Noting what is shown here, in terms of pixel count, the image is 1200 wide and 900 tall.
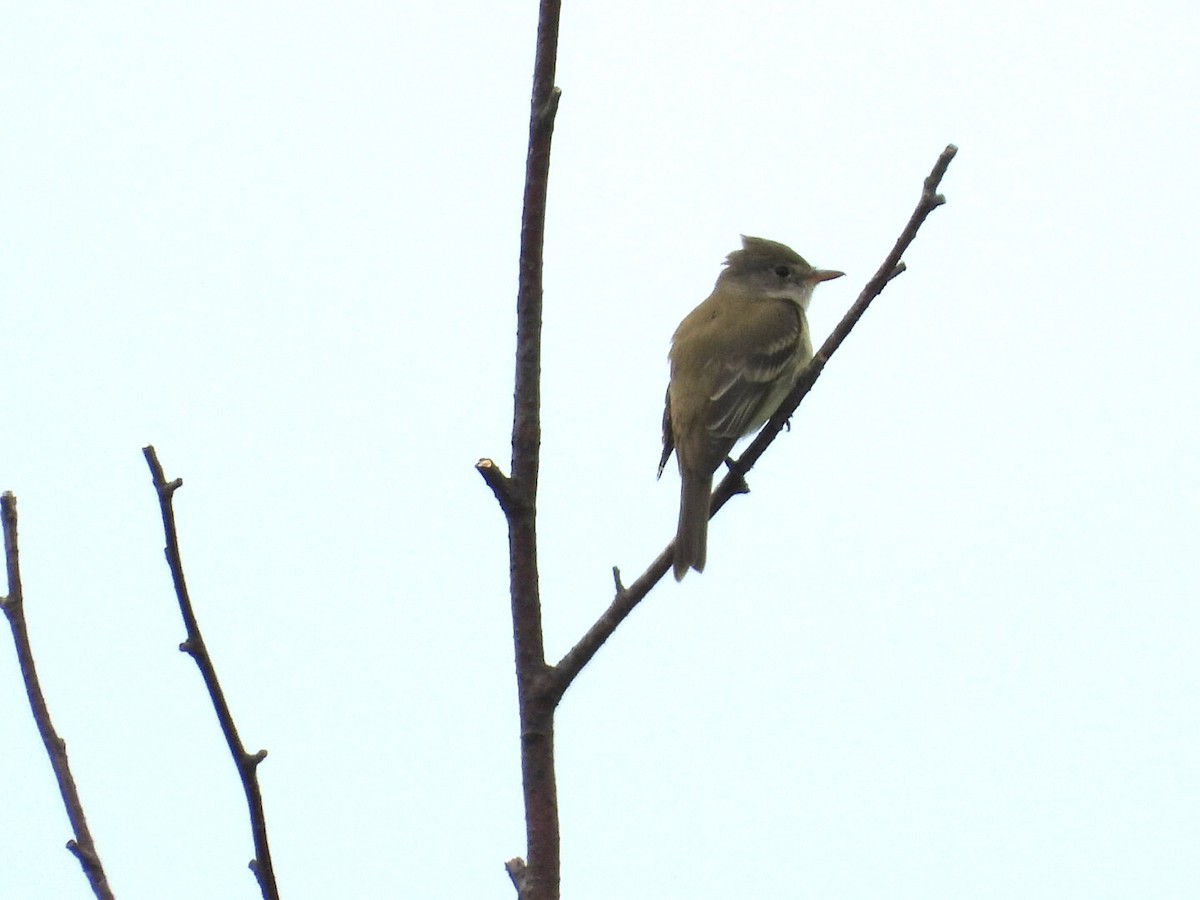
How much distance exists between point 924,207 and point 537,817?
1733 millimetres

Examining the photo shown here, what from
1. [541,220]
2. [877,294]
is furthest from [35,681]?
[877,294]

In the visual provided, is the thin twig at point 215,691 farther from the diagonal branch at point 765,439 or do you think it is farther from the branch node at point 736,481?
the branch node at point 736,481

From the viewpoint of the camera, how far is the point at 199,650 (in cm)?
221

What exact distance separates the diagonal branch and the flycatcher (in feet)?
1.88

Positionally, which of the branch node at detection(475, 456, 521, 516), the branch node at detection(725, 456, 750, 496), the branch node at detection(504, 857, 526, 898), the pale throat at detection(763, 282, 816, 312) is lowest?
the branch node at detection(504, 857, 526, 898)

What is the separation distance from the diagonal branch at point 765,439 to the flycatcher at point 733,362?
57 centimetres

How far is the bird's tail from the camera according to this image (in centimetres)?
425

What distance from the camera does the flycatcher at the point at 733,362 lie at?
6.02 metres

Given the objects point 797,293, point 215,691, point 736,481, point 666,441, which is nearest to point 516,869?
point 215,691

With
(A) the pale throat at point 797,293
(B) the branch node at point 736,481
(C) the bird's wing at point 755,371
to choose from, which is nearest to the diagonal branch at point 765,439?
(B) the branch node at point 736,481

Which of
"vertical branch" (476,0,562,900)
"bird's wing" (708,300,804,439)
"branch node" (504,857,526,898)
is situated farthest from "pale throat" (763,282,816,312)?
"branch node" (504,857,526,898)

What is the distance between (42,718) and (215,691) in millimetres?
342

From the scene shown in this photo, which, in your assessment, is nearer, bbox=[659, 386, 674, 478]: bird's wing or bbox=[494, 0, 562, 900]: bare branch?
bbox=[494, 0, 562, 900]: bare branch

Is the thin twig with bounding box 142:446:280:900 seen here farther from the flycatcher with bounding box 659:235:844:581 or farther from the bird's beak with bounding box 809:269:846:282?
the bird's beak with bounding box 809:269:846:282
